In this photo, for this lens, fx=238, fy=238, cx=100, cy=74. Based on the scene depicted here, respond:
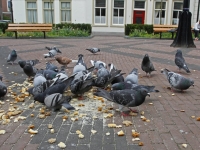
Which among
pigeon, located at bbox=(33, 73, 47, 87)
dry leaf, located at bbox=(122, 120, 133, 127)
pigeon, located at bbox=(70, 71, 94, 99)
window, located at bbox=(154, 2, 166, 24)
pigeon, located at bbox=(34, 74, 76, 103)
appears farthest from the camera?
window, located at bbox=(154, 2, 166, 24)

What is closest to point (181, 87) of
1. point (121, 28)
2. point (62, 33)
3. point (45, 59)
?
point (45, 59)

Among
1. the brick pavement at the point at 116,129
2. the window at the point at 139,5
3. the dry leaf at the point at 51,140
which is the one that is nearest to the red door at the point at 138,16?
the window at the point at 139,5

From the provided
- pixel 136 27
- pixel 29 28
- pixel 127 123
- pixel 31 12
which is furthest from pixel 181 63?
pixel 31 12

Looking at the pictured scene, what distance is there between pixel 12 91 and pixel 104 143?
9.92 ft

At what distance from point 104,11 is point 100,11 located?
1.54 ft

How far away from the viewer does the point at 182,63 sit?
7141 millimetres

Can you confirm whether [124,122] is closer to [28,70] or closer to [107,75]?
[107,75]

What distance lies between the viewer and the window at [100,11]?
27578 millimetres

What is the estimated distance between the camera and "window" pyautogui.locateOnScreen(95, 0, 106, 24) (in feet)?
90.5

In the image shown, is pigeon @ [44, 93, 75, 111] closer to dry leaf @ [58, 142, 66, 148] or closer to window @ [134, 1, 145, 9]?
dry leaf @ [58, 142, 66, 148]

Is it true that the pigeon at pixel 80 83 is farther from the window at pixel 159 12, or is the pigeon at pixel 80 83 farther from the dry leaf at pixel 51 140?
the window at pixel 159 12

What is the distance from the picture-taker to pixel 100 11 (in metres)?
27.8

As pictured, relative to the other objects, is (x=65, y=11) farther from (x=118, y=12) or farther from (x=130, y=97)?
(x=130, y=97)

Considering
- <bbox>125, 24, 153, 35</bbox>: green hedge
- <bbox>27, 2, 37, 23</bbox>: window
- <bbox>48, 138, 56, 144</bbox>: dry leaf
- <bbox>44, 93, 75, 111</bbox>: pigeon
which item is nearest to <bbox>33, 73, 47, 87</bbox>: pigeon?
<bbox>44, 93, 75, 111</bbox>: pigeon
